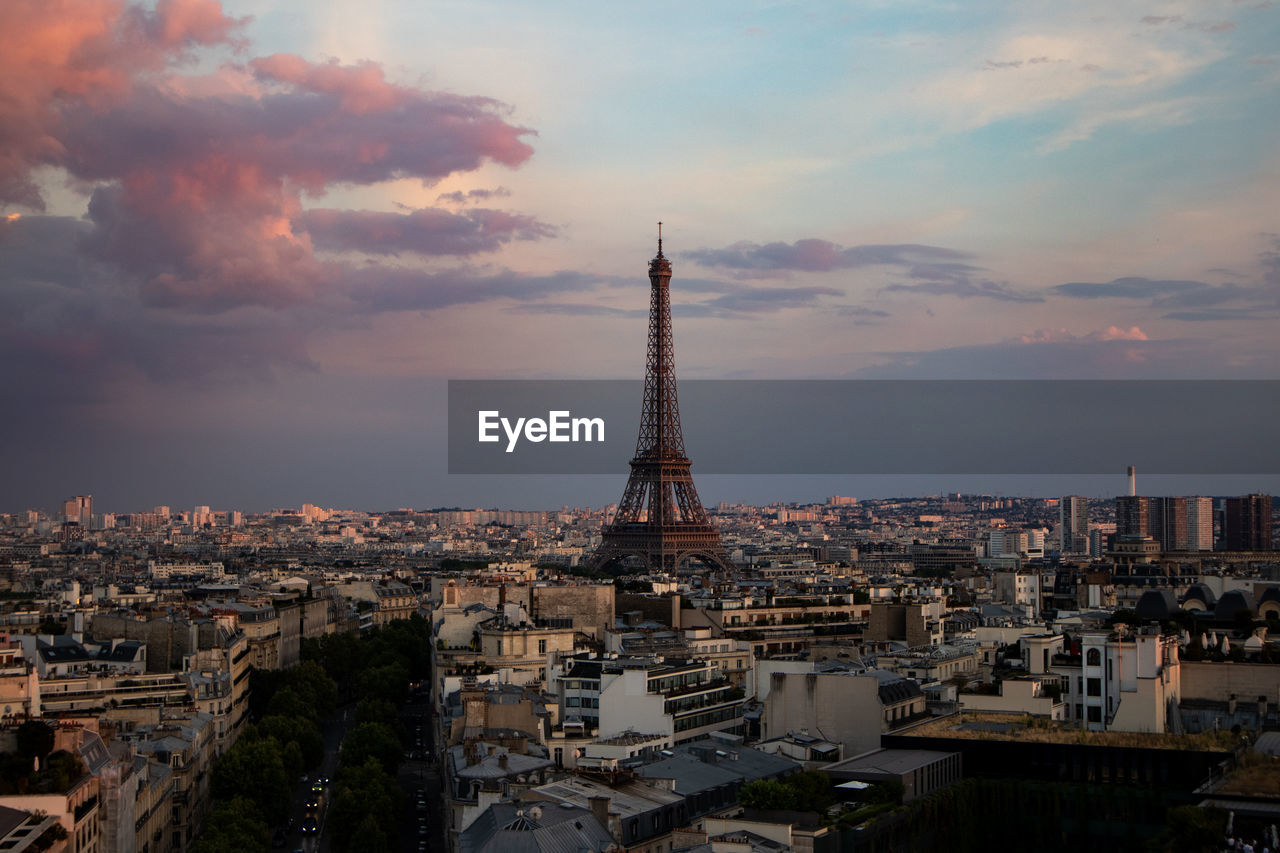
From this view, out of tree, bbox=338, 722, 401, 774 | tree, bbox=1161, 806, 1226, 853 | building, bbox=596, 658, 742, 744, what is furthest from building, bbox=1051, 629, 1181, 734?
tree, bbox=338, 722, 401, 774

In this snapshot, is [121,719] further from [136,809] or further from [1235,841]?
[1235,841]

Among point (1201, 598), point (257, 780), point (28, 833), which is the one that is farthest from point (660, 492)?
point (28, 833)

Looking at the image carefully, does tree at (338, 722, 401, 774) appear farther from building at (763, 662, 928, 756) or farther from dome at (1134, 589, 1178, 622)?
dome at (1134, 589, 1178, 622)

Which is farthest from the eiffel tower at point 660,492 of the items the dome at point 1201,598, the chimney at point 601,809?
the chimney at point 601,809

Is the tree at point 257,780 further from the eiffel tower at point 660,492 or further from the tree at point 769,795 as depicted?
the eiffel tower at point 660,492

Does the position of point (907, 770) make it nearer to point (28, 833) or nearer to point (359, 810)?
point (359, 810)

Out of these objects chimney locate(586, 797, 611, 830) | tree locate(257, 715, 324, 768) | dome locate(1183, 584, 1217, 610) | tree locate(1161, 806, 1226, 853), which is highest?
dome locate(1183, 584, 1217, 610)
